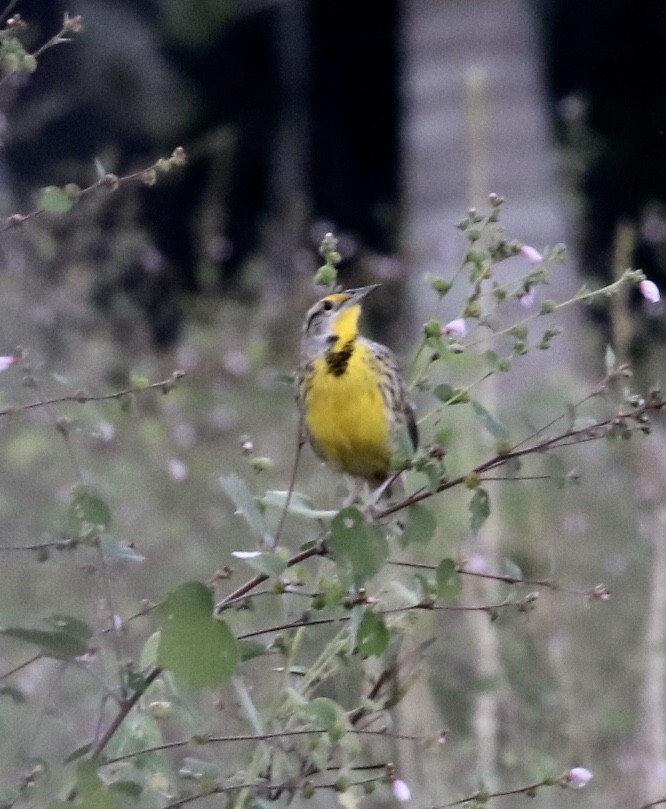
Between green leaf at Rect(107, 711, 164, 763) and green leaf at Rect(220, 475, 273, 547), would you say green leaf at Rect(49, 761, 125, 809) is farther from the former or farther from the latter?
green leaf at Rect(220, 475, 273, 547)

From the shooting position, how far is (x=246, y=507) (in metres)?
1.72

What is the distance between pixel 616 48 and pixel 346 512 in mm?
12305

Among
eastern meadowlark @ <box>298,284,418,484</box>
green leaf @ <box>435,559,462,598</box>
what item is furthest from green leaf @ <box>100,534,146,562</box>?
eastern meadowlark @ <box>298,284,418,484</box>

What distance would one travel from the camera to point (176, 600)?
1574 mm

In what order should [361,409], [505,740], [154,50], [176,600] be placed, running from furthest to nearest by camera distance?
1. [154,50]
2. [505,740]
3. [361,409]
4. [176,600]

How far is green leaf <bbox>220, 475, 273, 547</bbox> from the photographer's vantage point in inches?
67.6

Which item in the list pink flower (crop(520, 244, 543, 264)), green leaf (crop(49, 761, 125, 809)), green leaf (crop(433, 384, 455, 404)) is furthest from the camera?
pink flower (crop(520, 244, 543, 264))

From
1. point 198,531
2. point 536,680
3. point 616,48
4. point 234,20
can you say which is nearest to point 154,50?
point 234,20

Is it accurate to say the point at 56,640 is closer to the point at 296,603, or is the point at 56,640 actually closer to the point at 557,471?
the point at 296,603

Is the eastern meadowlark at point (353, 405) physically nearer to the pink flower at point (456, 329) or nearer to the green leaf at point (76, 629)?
A: the pink flower at point (456, 329)

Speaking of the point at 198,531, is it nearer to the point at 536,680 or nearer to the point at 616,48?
the point at 536,680

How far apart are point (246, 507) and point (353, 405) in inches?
47.6

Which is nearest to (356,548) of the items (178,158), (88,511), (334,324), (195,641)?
(195,641)

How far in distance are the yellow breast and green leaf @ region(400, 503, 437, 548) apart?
1020 mm
